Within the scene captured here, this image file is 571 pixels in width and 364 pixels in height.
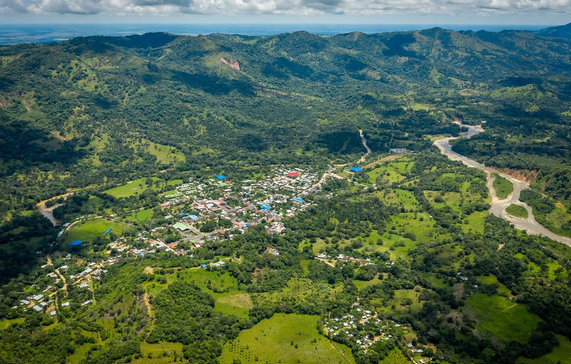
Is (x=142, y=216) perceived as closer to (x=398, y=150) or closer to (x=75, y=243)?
(x=75, y=243)

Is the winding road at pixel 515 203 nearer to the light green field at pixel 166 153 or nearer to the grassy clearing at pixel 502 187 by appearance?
the grassy clearing at pixel 502 187

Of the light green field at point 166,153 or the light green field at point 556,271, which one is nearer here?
the light green field at point 556,271

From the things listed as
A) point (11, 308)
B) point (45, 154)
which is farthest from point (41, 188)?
point (11, 308)

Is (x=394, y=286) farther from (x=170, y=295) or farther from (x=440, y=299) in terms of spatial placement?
(x=170, y=295)

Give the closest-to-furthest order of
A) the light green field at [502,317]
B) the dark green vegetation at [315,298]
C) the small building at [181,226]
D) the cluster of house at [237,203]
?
1. the dark green vegetation at [315,298]
2. the light green field at [502,317]
3. the small building at [181,226]
4. the cluster of house at [237,203]

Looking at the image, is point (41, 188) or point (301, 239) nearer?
point (301, 239)

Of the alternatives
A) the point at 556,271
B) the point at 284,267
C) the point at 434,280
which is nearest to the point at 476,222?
the point at 556,271

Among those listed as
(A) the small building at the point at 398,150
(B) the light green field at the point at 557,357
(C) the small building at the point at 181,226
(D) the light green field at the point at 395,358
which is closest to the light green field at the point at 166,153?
(C) the small building at the point at 181,226
